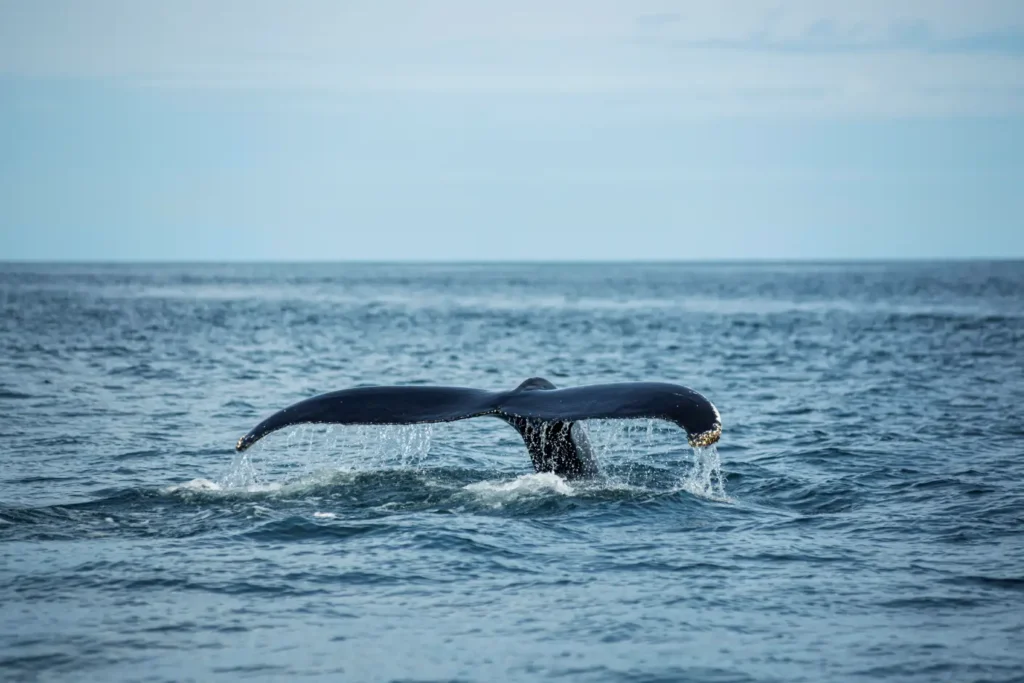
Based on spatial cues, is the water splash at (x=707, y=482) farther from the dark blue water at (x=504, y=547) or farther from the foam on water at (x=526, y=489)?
the foam on water at (x=526, y=489)

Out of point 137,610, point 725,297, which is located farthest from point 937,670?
point 725,297

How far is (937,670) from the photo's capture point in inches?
293

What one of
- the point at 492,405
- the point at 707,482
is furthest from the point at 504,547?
the point at 707,482

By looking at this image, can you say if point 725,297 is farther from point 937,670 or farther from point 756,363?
A: point 937,670

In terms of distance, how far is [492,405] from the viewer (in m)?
10.0

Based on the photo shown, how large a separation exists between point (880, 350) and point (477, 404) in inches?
1036

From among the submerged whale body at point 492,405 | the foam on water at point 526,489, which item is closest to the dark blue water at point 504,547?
the foam on water at point 526,489

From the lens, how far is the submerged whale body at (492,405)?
362 inches

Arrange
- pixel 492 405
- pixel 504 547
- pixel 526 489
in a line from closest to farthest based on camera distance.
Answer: pixel 504 547, pixel 492 405, pixel 526 489

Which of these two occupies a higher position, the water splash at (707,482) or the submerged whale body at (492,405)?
the submerged whale body at (492,405)

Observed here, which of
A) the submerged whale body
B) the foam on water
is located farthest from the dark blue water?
the submerged whale body

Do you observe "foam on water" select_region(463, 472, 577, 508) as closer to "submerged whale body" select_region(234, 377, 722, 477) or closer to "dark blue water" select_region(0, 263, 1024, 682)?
"dark blue water" select_region(0, 263, 1024, 682)

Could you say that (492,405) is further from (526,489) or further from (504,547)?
(526,489)

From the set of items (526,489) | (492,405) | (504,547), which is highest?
(492,405)
